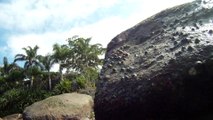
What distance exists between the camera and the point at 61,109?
14.2m

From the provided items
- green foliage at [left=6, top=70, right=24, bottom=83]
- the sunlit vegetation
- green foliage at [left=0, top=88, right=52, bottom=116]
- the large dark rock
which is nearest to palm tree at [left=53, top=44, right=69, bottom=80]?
the sunlit vegetation

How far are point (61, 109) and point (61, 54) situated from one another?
2961 centimetres

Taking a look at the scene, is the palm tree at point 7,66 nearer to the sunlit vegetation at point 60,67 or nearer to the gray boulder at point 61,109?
the sunlit vegetation at point 60,67

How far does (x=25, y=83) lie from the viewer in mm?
48000

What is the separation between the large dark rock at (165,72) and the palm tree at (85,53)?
38593 millimetres

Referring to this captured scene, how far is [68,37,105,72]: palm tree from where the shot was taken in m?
43.0

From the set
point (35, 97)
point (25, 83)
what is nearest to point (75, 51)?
point (25, 83)

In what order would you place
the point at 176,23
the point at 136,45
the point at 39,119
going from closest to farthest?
the point at 176,23 < the point at 136,45 < the point at 39,119

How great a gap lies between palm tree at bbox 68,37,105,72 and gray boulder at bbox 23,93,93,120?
2756 centimetres

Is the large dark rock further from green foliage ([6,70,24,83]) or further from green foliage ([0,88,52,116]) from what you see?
green foliage ([6,70,24,83])

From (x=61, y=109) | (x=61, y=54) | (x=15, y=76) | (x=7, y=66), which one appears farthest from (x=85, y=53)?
(x=61, y=109)

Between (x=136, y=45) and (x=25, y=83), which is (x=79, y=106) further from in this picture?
(x=25, y=83)

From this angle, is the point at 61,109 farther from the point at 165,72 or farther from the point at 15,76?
the point at 15,76

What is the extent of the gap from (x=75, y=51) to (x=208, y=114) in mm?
41203
